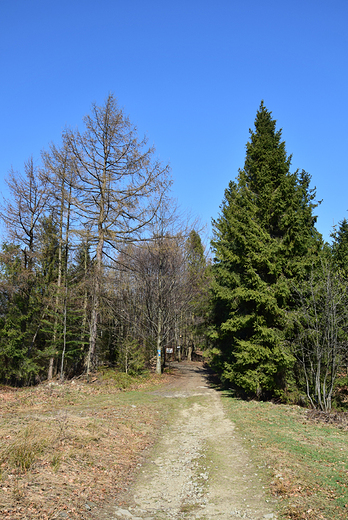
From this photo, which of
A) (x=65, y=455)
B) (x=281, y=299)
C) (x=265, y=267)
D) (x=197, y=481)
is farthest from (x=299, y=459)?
(x=265, y=267)

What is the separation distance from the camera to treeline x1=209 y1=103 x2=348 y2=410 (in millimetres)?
11773

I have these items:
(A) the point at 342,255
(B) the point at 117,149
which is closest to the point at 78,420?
(B) the point at 117,149

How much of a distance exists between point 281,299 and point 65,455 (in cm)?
969

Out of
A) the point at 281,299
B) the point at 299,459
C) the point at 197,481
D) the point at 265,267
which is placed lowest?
the point at 197,481

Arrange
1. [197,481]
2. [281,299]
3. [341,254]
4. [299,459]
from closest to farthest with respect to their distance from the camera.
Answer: [197,481], [299,459], [281,299], [341,254]

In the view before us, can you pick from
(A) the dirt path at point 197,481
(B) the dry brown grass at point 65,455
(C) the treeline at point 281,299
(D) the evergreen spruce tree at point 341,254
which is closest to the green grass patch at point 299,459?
(A) the dirt path at point 197,481

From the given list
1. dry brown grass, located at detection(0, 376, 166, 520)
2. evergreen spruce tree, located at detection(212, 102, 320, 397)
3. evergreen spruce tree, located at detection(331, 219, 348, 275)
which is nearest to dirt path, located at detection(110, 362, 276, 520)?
dry brown grass, located at detection(0, 376, 166, 520)

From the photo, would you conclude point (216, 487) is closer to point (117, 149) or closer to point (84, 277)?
point (84, 277)

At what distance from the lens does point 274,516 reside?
15.1 ft

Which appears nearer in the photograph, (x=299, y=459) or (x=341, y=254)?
(x=299, y=459)

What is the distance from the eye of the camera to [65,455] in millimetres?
6074

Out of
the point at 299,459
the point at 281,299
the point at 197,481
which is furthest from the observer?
the point at 281,299

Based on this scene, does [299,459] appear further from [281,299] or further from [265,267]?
[265,267]

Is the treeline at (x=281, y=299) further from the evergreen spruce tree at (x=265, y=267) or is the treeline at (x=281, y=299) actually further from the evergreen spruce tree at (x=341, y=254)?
the evergreen spruce tree at (x=341, y=254)
